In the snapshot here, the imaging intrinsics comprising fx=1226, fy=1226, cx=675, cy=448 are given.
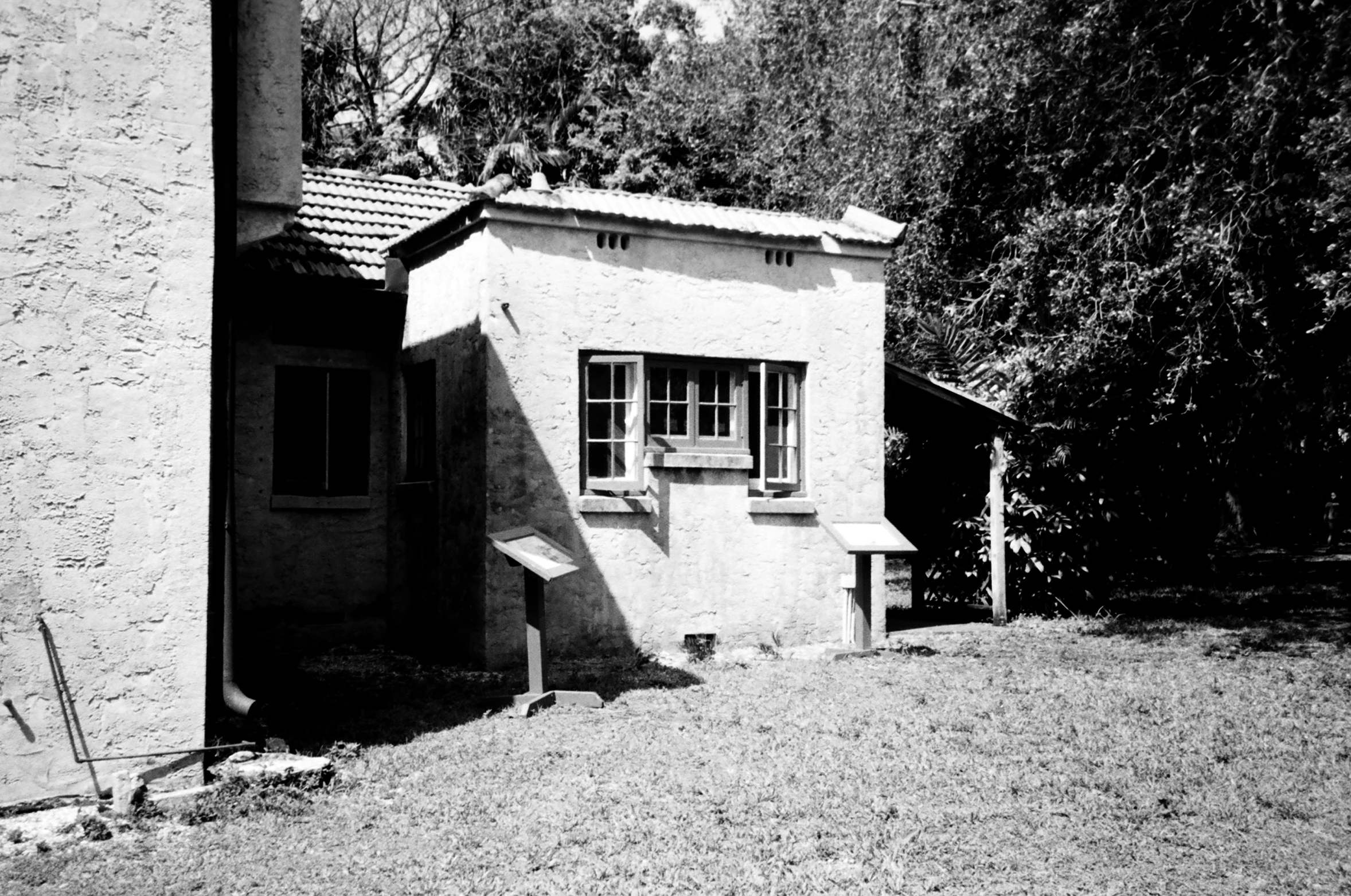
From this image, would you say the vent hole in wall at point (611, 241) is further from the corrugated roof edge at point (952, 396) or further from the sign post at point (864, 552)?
the corrugated roof edge at point (952, 396)

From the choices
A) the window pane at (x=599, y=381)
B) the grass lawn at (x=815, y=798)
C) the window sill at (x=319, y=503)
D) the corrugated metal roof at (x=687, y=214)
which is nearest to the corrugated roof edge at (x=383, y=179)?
the corrugated metal roof at (x=687, y=214)

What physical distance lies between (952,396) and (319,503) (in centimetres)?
719

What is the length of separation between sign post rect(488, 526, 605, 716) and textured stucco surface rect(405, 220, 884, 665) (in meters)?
1.26

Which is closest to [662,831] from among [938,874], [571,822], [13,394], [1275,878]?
[571,822]

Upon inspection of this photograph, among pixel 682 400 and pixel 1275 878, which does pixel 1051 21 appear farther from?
pixel 1275 878

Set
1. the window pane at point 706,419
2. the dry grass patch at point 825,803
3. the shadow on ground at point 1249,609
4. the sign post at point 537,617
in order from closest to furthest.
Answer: the dry grass patch at point 825,803, the sign post at point 537,617, the window pane at point 706,419, the shadow on ground at point 1249,609

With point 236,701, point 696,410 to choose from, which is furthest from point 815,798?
point 696,410

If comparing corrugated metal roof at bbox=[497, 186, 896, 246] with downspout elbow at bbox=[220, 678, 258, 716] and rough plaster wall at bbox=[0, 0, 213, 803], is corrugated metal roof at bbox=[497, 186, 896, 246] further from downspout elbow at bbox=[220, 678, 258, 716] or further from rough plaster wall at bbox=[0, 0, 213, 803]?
downspout elbow at bbox=[220, 678, 258, 716]

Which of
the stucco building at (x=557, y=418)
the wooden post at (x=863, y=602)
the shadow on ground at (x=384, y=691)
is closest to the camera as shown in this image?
the shadow on ground at (x=384, y=691)

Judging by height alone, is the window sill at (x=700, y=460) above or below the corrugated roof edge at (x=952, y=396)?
below

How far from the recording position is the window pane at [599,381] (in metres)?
11.8

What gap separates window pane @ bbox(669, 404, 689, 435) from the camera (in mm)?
12023

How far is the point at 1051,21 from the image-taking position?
41.7ft

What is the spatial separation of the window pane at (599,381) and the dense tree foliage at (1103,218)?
5420 millimetres
